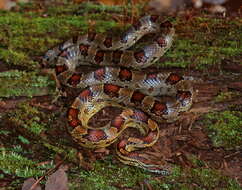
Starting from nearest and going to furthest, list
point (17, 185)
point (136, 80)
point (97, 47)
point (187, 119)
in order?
point (17, 185) < point (187, 119) < point (136, 80) < point (97, 47)

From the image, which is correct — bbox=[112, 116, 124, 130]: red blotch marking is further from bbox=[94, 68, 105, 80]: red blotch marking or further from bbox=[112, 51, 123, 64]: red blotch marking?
bbox=[112, 51, 123, 64]: red blotch marking

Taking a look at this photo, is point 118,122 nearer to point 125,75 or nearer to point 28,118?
point 125,75

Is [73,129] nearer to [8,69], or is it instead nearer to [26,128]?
[26,128]

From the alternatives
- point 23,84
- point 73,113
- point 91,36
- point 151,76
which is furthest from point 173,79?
point 23,84

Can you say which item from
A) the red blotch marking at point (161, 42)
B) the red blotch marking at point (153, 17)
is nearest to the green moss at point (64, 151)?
the red blotch marking at point (161, 42)

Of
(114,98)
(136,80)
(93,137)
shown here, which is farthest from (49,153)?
(136,80)

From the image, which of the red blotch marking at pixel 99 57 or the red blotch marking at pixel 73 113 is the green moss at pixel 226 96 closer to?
the red blotch marking at pixel 99 57
